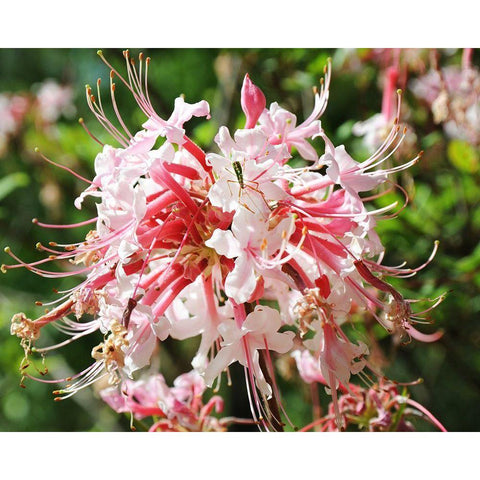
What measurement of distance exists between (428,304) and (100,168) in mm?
904

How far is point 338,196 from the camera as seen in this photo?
0.97 metres

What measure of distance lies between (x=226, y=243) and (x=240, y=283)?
0.05 m

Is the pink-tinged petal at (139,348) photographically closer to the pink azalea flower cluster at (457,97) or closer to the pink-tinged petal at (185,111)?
the pink-tinged petal at (185,111)

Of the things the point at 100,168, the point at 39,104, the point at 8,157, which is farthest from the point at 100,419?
the point at 100,168

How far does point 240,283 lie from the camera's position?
34.7 inches

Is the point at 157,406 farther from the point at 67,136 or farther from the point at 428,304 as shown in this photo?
the point at 67,136

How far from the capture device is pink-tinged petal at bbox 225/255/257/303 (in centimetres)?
88

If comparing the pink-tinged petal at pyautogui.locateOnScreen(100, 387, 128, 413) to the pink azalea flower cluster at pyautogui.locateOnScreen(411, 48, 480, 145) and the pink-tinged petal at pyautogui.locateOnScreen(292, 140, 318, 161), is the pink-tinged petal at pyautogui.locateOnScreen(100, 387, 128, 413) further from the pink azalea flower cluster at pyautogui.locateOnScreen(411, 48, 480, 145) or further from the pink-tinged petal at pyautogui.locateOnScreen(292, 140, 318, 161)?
the pink azalea flower cluster at pyautogui.locateOnScreen(411, 48, 480, 145)

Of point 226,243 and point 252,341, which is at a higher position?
point 226,243

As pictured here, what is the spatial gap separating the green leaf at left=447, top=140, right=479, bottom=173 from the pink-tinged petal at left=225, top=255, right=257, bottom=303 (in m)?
1.10

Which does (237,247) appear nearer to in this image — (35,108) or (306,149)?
(306,149)

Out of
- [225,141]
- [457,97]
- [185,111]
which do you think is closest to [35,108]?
[457,97]

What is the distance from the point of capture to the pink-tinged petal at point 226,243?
2.91 ft

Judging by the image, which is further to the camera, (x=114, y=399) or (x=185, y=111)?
(x=114, y=399)
